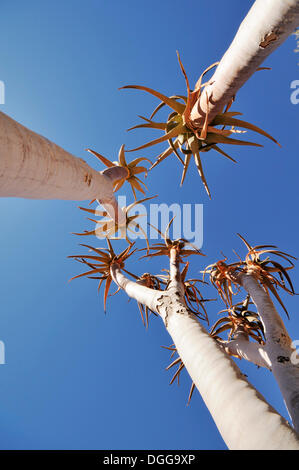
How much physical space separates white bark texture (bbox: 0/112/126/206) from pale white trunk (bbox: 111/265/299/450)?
73.6 inches

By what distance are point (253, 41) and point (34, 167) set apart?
1.87 metres

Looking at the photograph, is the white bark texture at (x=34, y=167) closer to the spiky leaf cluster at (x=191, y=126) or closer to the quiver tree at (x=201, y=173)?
the quiver tree at (x=201, y=173)

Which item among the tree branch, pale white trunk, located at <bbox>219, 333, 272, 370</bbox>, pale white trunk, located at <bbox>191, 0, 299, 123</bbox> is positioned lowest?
pale white trunk, located at <bbox>219, 333, 272, 370</bbox>

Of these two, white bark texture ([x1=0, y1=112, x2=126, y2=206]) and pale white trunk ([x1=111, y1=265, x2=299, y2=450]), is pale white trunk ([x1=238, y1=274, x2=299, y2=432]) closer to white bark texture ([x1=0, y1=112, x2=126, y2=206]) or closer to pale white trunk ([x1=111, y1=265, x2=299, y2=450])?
pale white trunk ([x1=111, y1=265, x2=299, y2=450])

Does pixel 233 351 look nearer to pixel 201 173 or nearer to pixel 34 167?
pixel 201 173

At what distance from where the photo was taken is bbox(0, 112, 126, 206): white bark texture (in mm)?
1341

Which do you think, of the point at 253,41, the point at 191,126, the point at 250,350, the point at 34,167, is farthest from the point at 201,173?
the point at 250,350

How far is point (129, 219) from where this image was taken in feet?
16.5

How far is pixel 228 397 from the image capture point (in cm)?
138

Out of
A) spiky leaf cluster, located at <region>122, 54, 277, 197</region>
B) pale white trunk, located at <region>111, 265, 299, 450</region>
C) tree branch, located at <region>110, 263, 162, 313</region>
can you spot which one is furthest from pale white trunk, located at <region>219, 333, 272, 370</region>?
spiky leaf cluster, located at <region>122, 54, 277, 197</region>
